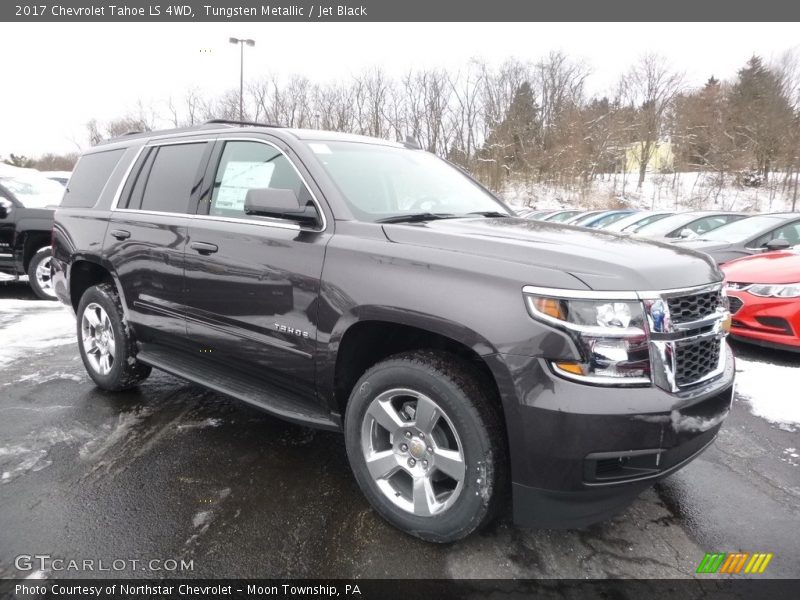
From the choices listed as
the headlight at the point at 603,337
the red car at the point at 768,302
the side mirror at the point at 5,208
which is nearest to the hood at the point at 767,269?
the red car at the point at 768,302

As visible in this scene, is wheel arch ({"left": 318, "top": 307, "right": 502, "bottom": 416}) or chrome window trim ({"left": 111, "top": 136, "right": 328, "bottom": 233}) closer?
wheel arch ({"left": 318, "top": 307, "right": 502, "bottom": 416})

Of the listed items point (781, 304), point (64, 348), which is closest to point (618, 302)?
point (781, 304)

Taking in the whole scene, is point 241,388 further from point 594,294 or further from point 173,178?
point 594,294

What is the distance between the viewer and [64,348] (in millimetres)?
5500

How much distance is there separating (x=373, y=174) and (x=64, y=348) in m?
4.33

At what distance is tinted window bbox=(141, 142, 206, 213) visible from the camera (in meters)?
3.52

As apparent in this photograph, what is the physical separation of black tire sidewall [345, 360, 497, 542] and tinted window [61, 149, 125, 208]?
3187 mm

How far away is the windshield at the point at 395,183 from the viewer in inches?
114

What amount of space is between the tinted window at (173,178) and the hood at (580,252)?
1.75 metres

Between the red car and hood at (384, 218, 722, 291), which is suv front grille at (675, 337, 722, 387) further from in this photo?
the red car

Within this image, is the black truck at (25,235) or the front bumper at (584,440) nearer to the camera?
the front bumper at (584,440)

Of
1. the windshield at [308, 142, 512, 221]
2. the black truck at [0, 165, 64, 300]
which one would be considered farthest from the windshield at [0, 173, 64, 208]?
the windshield at [308, 142, 512, 221]

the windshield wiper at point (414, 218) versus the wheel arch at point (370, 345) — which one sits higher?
the windshield wiper at point (414, 218)

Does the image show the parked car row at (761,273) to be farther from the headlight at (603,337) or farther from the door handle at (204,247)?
the door handle at (204,247)
